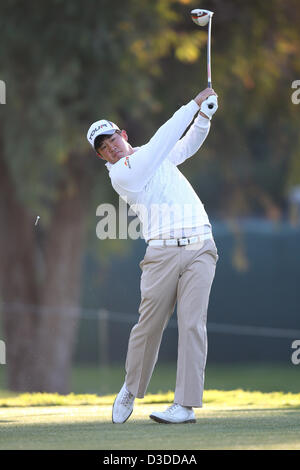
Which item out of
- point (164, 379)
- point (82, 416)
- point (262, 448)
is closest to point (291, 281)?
point (164, 379)

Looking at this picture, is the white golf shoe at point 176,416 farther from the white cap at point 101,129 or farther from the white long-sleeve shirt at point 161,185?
the white cap at point 101,129

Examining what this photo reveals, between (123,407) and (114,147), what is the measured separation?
1496mm

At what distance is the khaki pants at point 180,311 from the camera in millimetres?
5773

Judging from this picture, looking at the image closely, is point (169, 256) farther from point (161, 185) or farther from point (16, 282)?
point (16, 282)

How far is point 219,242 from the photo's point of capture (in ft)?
71.1

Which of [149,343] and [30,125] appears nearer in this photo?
[149,343]

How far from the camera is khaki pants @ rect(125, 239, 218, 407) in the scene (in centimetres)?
577

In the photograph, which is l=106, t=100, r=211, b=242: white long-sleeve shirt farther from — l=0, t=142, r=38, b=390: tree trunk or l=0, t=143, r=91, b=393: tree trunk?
l=0, t=142, r=38, b=390: tree trunk

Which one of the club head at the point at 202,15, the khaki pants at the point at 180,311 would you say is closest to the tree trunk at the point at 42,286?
the club head at the point at 202,15

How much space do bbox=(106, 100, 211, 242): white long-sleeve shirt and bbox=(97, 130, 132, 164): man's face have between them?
96 millimetres

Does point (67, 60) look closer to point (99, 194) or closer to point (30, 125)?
point (30, 125)

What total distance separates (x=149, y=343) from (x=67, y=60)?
7.02 meters

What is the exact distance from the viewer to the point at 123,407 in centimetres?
590

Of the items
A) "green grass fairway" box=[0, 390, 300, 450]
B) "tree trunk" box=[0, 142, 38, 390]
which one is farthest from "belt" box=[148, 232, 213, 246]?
"tree trunk" box=[0, 142, 38, 390]
